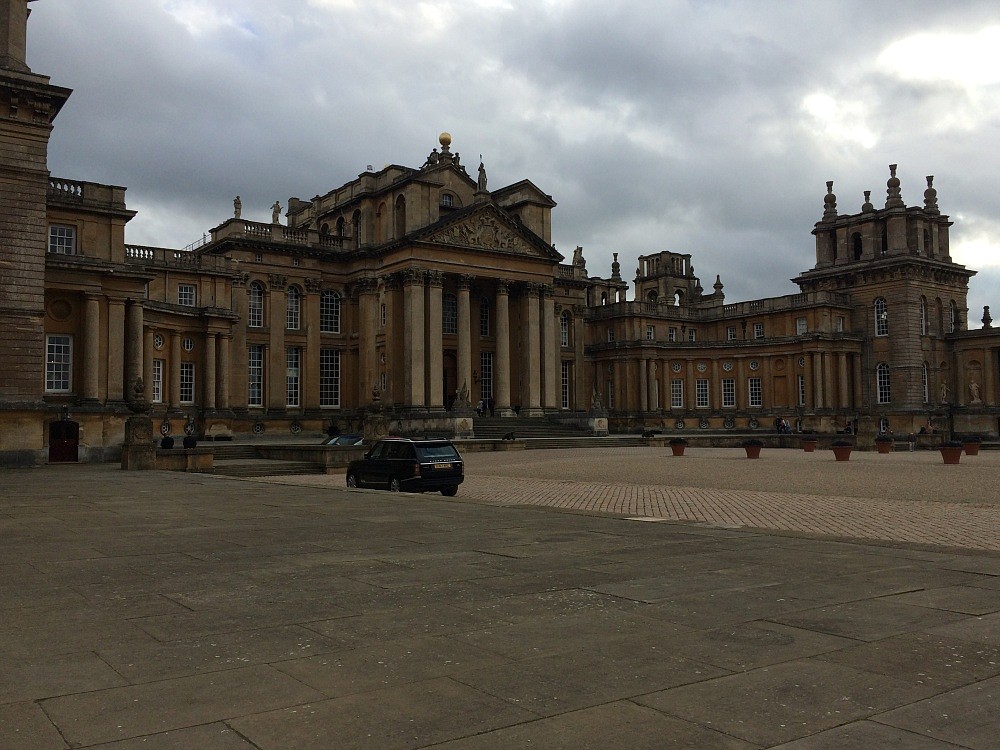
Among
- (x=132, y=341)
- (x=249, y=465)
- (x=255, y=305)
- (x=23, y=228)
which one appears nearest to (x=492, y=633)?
(x=249, y=465)

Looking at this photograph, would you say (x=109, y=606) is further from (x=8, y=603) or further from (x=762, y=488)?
(x=762, y=488)

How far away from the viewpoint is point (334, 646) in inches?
235

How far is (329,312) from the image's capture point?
5806 cm

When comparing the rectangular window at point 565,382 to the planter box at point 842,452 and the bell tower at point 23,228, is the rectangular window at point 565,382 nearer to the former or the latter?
the planter box at point 842,452

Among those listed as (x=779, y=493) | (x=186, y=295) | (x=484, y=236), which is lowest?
(x=779, y=493)

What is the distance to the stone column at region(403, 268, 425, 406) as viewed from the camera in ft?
175

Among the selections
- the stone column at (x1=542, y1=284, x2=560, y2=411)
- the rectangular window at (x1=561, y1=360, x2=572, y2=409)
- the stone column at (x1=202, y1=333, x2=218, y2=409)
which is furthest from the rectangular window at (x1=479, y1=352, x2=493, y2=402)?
the stone column at (x1=202, y1=333, x2=218, y2=409)

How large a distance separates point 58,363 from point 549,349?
106ft

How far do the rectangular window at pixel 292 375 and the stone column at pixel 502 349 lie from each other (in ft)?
42.1

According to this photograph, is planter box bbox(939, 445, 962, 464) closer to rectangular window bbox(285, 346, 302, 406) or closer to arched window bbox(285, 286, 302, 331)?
rectangular window bbox(285, 346, 302, 406)

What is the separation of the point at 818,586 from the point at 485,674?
4213 millimetres

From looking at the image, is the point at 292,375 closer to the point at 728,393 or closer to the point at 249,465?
the point at 249,465

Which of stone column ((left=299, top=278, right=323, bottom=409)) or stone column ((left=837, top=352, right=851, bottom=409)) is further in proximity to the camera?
stone column ((left=837, top=352, right=851, bottom=409))

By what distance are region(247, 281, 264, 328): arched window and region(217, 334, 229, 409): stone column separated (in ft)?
11.6
